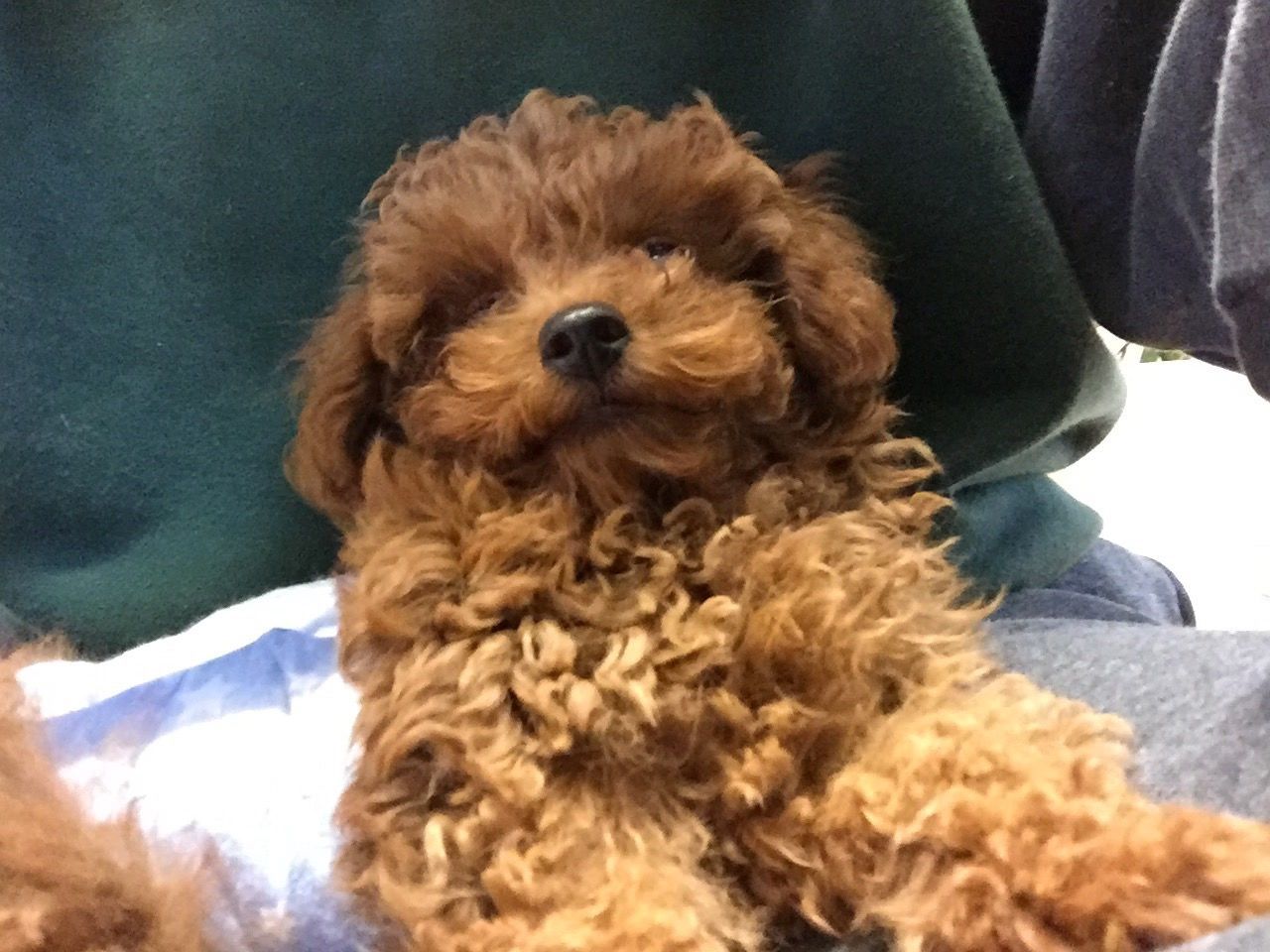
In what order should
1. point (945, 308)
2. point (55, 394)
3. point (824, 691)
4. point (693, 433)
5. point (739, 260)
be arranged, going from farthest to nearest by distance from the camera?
point (55, 394) < point (945, 308) < point (739, 260) < point (693, 433) < point (824, 691)

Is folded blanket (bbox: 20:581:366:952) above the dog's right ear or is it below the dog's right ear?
below

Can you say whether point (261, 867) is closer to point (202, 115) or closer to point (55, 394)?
point (55, 394)

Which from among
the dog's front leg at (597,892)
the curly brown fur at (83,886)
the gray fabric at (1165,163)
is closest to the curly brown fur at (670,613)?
the dog's front leg at (597,892)

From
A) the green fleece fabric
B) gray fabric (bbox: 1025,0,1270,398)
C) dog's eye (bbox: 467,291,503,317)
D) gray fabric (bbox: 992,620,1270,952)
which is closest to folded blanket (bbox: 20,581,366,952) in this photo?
the green fleece fabric

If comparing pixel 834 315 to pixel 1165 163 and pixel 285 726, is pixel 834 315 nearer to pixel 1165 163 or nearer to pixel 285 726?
pixel 1165 163

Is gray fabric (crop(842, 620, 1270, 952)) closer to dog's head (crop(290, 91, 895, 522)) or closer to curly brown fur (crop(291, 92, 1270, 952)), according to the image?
curly brown fur (crop(291, 92, 1270, 952))

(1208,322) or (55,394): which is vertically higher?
(1208,322)

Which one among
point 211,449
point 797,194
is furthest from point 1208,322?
point 211,449

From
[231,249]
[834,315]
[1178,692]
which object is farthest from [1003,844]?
[231,249]
